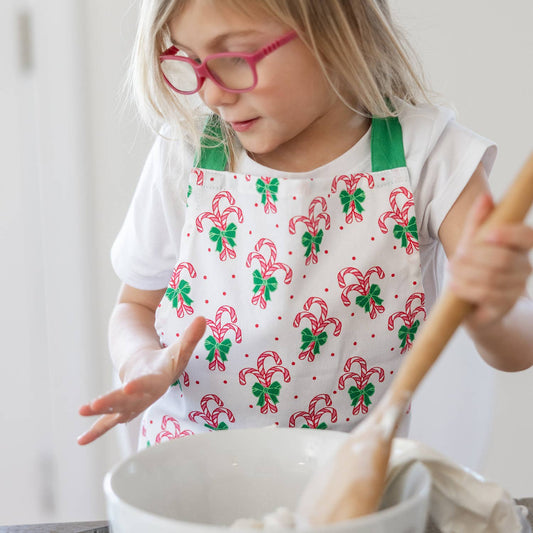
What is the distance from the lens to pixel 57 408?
1.93 metres

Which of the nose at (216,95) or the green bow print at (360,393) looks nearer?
the nose at (216,95)

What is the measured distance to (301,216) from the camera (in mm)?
1059

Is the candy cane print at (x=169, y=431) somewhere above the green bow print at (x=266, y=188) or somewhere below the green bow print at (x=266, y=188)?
below

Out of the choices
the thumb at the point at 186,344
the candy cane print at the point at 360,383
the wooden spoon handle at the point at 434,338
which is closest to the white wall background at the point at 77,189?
the candy cane print at the point at 360,383

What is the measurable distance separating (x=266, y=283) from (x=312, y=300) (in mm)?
59

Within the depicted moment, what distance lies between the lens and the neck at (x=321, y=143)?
1.09 m

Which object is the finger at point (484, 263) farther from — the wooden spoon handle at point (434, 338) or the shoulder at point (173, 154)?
the shoulder at point (173, 154)

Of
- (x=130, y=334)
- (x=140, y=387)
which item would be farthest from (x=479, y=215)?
(x=130, y=334)

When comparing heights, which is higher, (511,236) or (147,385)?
(511,236)

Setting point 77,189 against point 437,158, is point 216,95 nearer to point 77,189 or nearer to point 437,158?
point 437,158

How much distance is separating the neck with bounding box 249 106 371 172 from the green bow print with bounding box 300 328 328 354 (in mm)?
204

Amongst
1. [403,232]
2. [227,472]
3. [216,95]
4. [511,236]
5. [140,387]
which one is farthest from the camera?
[403,232]

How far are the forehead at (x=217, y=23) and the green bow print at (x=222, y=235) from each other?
0.24 meters

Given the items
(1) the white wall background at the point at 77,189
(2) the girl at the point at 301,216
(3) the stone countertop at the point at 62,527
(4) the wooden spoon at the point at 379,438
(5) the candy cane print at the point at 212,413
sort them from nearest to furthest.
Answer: (4) the wooden spoon at the point at 379,438
(3) the stone countertop at the point at 62,527
(2) the girl at the point at 301,216
(5) the candy cane print at the point at 212,413
(1) the white wall background at the point at 77,189
